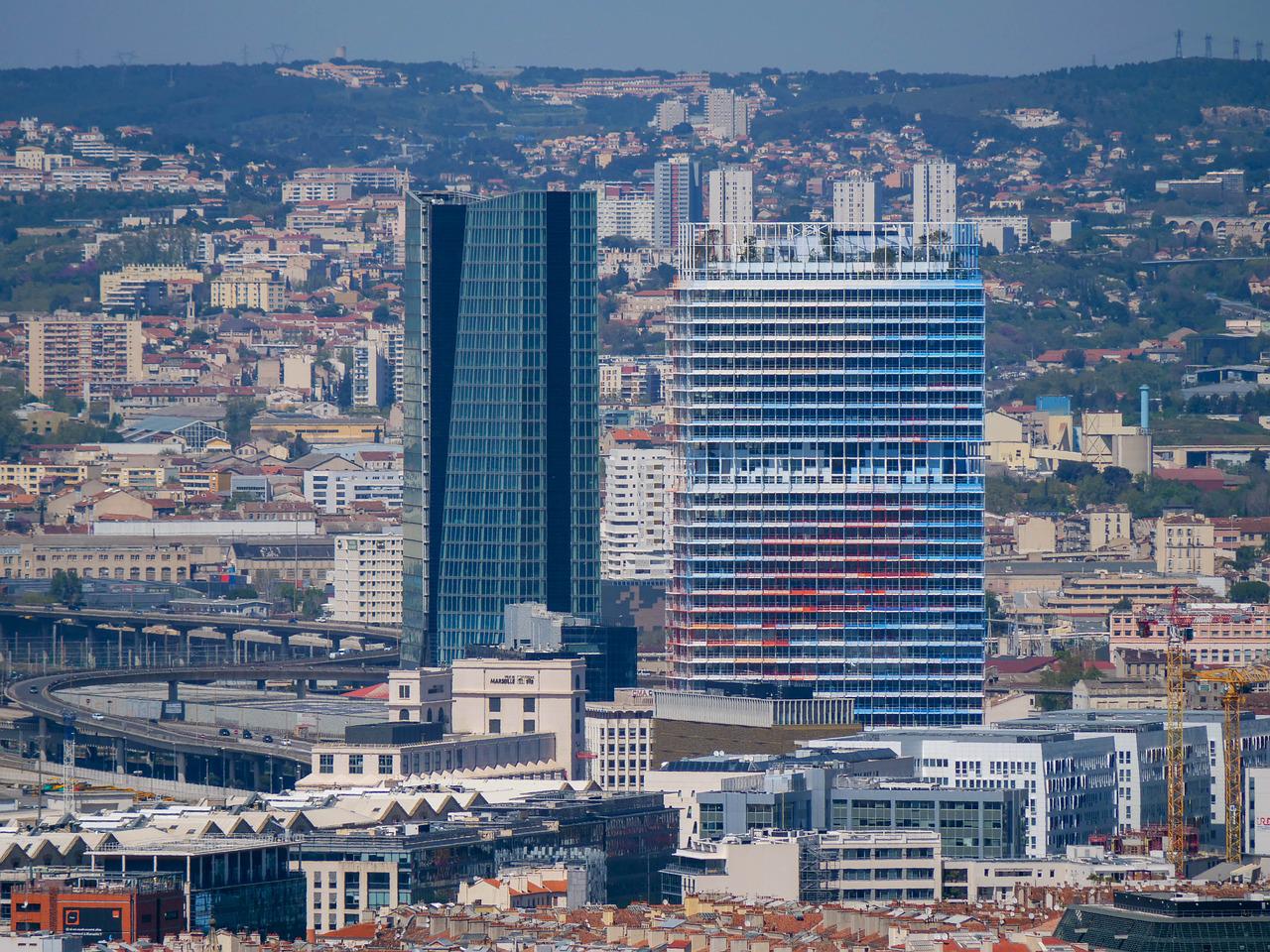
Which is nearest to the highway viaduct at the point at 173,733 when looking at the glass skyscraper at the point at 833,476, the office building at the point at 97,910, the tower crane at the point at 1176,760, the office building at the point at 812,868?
the glass skyscraper at the point at 833,476

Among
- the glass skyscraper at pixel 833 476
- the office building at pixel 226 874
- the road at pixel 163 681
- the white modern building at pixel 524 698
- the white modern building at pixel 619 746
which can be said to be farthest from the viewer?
the road at pixel 163 681

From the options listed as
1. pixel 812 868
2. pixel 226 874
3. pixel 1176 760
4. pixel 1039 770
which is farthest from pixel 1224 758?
pixel 226 874

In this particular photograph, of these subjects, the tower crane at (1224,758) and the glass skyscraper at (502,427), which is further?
the glass skyscraper at (502,427)

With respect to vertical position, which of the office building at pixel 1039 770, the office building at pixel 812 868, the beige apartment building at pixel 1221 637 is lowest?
the office building at pixel 812 868

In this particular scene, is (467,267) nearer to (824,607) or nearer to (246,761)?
(246,761)

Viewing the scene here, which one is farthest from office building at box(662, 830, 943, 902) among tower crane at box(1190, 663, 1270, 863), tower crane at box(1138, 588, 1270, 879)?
tower crane at box(1190, 663, 1270, 863)

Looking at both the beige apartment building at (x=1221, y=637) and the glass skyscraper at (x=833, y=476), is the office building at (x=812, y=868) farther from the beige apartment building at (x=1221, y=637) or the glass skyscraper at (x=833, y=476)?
the beige apartment building at (x=1221, y=637)
